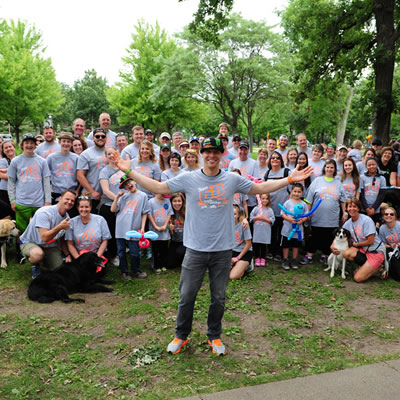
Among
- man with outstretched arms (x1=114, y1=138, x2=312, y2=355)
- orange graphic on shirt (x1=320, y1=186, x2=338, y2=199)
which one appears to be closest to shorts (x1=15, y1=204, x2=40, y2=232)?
man with outstretched arms (x1=114, y1=138, x2=312, y2=355)

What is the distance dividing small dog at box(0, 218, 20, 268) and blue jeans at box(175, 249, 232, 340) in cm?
405

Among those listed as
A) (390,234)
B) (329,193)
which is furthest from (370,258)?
(329,193)

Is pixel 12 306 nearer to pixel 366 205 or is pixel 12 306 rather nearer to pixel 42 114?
pixel 366 205

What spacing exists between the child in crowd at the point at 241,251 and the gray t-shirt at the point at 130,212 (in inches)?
64.3

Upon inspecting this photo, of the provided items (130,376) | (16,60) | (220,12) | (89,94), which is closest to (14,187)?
(130,376)

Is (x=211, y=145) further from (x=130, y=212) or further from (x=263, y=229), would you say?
(x=263, y=229)

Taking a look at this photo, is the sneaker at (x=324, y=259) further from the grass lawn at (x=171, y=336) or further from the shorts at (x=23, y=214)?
the shorts at (x=23, y=214)

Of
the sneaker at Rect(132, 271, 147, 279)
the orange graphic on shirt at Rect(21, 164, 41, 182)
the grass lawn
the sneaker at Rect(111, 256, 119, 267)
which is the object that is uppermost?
the orange graphic on shirt at Rect(21, 164, 41, 182)

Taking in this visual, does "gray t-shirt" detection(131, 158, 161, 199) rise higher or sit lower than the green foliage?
lower

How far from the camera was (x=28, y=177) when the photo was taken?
20.1ft

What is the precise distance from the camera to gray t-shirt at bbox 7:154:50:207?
6152 millimetres

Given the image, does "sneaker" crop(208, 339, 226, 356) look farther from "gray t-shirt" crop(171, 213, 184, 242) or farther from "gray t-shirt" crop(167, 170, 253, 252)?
"gray t-shirt" crop(171, 213, 184, 242)

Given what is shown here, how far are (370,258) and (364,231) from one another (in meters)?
0.48

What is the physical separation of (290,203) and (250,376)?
3.87 m
